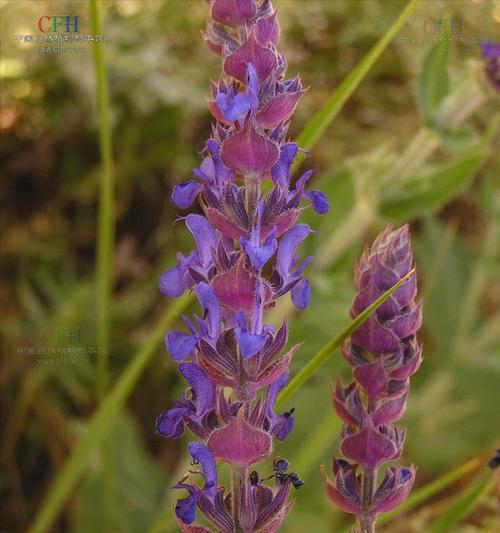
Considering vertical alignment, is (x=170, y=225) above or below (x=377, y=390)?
above

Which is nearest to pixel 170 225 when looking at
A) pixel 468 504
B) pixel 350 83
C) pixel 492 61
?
pixel 492 61

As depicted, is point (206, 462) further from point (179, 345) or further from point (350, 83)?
point (350, 83)

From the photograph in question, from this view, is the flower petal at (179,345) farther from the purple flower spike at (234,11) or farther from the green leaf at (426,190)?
the green leaf at (426,190)

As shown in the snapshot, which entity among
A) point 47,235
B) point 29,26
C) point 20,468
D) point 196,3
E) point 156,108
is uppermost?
point 196,3

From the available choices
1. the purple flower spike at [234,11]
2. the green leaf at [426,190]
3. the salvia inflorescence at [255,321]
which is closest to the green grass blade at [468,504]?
the salvia inflorescence at [255,321]

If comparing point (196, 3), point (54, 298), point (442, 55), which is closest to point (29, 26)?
point (196, 3)

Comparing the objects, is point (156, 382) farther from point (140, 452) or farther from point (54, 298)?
point (54, 298)
